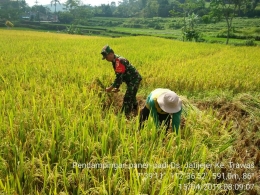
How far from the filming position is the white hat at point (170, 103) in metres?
2.33

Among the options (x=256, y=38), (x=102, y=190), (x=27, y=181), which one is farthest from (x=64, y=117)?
(x=256, y=38)

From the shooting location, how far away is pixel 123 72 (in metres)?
3.51

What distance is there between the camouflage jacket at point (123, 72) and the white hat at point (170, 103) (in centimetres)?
122

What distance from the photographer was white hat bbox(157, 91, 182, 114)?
7.64 feet

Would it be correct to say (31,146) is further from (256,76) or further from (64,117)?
(256,76)

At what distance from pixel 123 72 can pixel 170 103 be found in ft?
4.46

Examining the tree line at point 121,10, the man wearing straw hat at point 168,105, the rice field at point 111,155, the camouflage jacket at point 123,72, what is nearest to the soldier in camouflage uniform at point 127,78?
the camouflage jacket at point 123,72

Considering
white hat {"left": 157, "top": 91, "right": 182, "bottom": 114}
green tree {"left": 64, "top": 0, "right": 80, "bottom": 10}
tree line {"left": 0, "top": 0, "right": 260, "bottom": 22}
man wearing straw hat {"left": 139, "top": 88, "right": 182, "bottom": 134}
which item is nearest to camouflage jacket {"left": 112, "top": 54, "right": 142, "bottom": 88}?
man wearing straw hat {"left": 139, "top": 88, "right": 182, "bottom": 134}

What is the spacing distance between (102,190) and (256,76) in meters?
5.62

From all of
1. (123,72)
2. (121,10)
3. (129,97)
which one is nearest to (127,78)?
(123,72)

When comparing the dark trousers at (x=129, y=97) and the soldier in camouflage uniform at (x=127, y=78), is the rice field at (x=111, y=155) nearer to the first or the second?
the soldier in camouflage uniform at (x=127, y=78)
